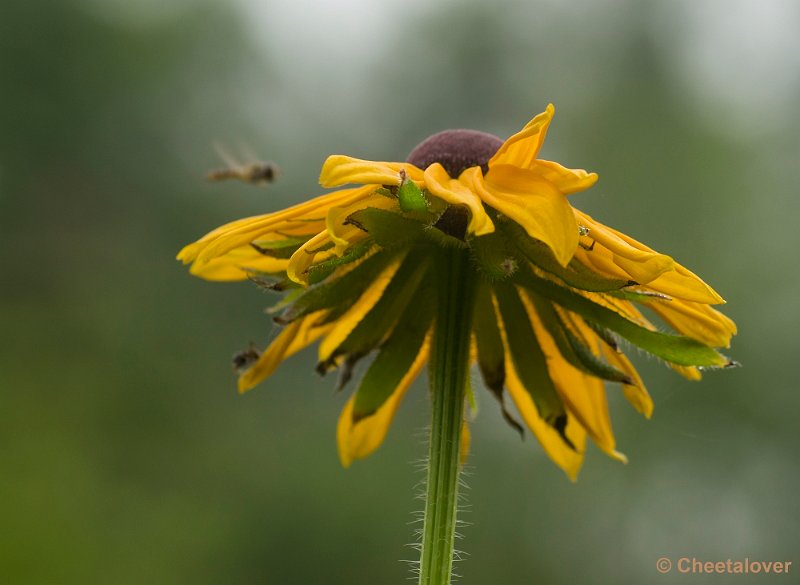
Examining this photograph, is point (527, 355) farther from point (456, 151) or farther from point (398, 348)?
point (456, 151)

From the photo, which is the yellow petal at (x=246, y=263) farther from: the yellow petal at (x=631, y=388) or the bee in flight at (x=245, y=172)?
the bee in flight at (x=245, y=172)

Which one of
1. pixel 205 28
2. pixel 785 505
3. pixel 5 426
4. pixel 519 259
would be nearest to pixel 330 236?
pixel 519 259

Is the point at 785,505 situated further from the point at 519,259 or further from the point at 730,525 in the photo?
the point at 519,259

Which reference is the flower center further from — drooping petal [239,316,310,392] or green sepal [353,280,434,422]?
drooping petal [239,316,310,392]

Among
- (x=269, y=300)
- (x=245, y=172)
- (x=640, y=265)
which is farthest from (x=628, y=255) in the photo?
(x=269, y=300)

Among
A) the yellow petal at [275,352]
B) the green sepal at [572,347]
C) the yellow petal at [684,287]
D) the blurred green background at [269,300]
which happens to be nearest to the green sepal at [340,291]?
the yellow petal at [275,352]

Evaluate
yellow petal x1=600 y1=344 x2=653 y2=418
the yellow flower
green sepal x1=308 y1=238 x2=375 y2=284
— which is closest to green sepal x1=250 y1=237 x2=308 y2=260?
the yellow flower
